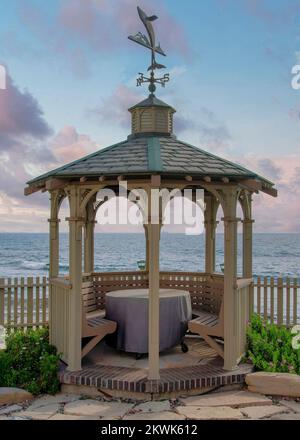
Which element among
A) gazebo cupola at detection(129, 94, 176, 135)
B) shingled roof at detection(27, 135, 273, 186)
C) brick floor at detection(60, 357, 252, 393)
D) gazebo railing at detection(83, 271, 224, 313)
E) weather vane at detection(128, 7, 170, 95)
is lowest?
brick floor at detection(60, 357, 252, 393)

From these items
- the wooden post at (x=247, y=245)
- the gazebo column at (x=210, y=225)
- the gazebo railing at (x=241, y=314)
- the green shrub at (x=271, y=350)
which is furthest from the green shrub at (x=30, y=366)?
the gazebo column at (x=210, y=225)

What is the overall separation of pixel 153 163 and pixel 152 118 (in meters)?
2.23

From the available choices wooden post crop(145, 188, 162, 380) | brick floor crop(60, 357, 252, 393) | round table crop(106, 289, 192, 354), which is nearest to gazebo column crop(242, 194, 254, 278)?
round table crop(106, 289, 192, 354)

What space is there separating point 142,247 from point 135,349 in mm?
62755

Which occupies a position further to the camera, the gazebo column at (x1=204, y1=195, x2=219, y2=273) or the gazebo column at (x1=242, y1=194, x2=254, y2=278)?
the gazebo column at (x1=204, y1=195, x2=219, y2=273)

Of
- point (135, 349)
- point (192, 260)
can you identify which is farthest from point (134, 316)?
point (192, 260)

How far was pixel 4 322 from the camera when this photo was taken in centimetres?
1118

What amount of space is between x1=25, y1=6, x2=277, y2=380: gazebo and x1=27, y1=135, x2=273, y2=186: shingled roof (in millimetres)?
14

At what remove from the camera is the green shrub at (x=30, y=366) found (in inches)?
276

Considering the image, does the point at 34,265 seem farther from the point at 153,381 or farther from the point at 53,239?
the point at 153,381

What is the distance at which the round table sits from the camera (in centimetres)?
801

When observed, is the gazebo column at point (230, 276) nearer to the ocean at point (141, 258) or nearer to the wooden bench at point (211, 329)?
the wooden bench at point (211, 329)

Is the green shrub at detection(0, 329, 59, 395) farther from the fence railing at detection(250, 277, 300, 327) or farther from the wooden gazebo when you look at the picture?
the fence railing at detection(250, 277, 300, 327)
